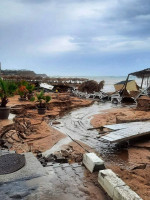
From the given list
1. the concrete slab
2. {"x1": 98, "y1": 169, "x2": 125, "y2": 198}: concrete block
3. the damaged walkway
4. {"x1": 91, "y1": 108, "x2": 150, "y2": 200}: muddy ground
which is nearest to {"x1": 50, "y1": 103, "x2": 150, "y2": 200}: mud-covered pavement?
{"x1": 91, "y1": 108, "x2": 150, "y2": 200}: muddy ground

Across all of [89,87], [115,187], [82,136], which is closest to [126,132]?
[82,136]

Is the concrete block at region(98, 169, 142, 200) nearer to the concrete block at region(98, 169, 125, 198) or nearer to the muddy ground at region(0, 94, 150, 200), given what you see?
the concrete block at region(98, 169, 125, 198)

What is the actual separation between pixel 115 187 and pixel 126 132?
383 centimetres

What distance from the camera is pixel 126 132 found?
7090mm

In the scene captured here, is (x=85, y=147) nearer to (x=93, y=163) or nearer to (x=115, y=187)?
(x=93, y=163)

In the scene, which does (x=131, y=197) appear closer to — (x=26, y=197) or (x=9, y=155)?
(x=26, y=197)

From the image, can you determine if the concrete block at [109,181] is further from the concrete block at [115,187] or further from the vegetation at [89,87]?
the vegetation at [89,87]

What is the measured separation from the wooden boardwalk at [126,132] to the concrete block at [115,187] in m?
2.45

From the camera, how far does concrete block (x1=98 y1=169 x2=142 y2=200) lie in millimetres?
3242

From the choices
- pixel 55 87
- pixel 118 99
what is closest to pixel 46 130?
pixel 118 99

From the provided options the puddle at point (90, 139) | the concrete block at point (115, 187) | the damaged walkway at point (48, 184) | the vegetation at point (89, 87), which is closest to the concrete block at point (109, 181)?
the concrete block at point (115, 187)

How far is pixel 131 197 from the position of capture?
3.20m

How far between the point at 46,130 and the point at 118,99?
1285 centimetres

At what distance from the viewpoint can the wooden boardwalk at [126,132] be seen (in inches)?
255
